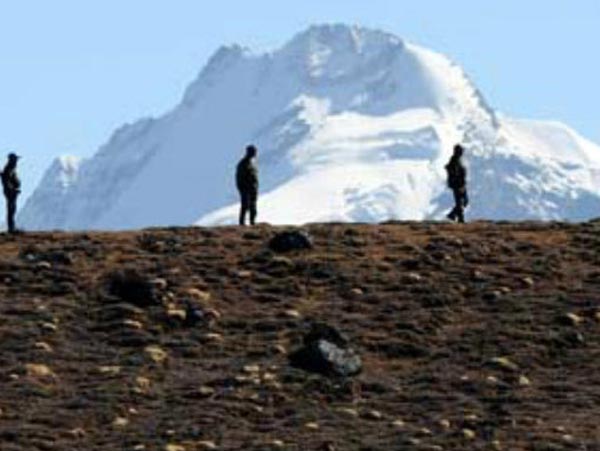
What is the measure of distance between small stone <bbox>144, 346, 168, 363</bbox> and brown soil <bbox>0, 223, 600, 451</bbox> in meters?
0.07

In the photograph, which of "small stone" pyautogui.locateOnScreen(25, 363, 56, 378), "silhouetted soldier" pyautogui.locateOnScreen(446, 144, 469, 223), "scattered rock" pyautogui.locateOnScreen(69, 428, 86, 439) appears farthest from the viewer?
"silhouetted soldier" pyautogui.locateOnScreen(446, 144, 469, 223)

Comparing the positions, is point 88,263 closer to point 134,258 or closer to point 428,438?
point 134,258

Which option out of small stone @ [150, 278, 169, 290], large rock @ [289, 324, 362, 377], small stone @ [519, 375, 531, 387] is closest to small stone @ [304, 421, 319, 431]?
large rock @ [289, 324, 362, 377]

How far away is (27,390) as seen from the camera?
44281 mm

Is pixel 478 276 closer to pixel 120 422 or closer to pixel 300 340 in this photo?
pixel 300 340

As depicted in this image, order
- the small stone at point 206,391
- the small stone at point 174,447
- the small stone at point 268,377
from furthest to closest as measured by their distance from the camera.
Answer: the small stone at point 268,377, the small stone at point 206,391, the small stone at point 174,447

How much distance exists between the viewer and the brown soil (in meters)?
42.5

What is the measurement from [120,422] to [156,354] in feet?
13.7

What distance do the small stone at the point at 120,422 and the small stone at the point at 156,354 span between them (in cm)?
364

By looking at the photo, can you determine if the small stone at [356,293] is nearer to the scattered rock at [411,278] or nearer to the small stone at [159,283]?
the scattered rock at [411,278]

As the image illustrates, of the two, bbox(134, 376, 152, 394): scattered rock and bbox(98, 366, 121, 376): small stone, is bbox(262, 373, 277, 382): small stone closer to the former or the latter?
bbox(134, 376, 152, 394): scattered rock

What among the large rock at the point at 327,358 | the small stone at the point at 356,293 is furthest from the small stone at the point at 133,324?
the small stone at the point at 356,293

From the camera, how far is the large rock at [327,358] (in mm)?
45688

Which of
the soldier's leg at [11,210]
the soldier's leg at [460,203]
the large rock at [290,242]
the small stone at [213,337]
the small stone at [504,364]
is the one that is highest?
the soldier's leg at [460,203]
